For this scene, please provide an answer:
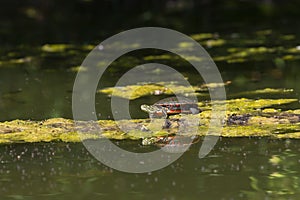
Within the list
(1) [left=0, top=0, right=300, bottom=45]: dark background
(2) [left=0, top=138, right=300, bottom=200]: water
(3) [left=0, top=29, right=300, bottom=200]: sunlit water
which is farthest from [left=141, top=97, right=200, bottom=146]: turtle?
(1) [left=0, top=0, right=300, bottom=45]: dark background

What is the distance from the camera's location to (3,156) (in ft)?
17.9

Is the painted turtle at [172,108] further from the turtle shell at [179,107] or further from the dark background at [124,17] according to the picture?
the dark background at [124,17]

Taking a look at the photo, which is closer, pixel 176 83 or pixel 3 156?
pixel 3 156

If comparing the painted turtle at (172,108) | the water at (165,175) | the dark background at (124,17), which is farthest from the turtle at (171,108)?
the dark background at (124,17)

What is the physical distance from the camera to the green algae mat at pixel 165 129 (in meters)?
5.80

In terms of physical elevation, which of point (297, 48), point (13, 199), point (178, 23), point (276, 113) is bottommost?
point (13, 199)

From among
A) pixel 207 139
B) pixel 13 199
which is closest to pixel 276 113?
pixel 207 139

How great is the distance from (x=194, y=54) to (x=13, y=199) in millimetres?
5647

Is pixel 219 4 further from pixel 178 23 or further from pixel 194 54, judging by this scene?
pixel 194 54

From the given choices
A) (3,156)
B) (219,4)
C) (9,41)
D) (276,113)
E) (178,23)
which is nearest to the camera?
(3,156)

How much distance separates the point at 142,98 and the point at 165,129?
1374 millimetres

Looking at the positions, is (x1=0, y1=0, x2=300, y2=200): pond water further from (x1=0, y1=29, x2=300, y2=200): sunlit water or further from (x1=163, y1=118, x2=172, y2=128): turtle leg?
(x1=163, y1=118, x2=172, y2=128): turtle leg

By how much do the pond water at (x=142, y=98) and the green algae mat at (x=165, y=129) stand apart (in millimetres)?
160

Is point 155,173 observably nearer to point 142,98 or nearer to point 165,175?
point 165,175
